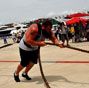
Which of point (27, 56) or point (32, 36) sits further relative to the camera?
point (27, 56)

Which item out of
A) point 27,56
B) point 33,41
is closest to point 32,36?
point 33,41

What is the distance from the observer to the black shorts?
454cm

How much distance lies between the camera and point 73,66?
577cm

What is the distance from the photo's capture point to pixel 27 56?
455 centimetres

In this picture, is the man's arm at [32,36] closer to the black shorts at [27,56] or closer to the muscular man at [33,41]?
the muscular man at [33,41]

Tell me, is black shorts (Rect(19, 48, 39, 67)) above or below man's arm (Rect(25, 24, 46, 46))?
Answer: below

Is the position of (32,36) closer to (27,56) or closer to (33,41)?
(33,41)

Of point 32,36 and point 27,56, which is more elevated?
point 32,36

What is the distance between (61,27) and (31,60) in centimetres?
702

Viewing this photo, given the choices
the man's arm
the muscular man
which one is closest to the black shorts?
the muscular man

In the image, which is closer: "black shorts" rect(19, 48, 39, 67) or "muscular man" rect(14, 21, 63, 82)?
"muscular man" rect(14, 21, 63, 82)

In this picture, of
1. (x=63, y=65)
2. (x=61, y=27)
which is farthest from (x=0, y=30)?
(x=63, y=65)

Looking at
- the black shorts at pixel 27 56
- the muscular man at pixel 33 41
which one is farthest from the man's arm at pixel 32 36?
the black shorts at pixel 27 56

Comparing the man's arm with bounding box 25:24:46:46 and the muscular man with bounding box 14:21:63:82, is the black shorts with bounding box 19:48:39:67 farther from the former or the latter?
the man's arm with bounding box 25:24:46:46
